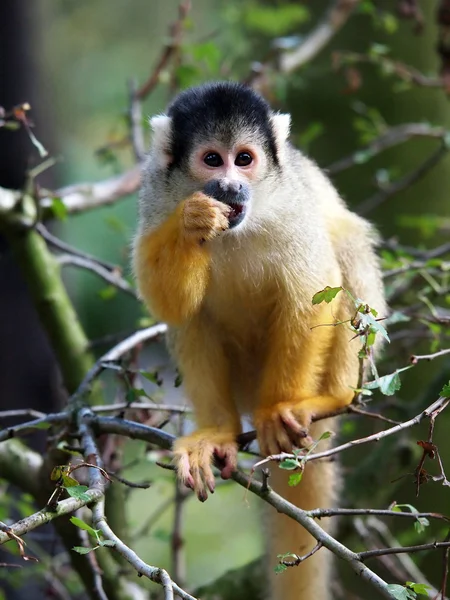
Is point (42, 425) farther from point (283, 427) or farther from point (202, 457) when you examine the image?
point (283, 427)

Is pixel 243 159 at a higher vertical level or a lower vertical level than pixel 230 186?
higher

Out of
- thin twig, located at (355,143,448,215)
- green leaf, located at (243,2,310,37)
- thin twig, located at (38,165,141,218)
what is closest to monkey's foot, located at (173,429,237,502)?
thin twig, located at (38,165,141,218)

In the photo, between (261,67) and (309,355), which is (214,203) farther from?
(261,67)

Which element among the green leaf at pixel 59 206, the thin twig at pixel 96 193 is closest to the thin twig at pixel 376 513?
the green leaf at pixel 59 206

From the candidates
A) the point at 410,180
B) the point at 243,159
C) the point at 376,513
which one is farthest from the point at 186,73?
the point at 376,513

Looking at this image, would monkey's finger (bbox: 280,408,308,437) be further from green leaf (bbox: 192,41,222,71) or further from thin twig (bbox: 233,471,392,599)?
green leaf (bbox: 192,41,222,71)

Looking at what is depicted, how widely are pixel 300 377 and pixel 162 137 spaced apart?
1094mm

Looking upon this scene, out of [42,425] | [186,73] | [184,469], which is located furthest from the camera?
[186,73]

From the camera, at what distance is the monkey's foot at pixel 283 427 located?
2.84 meters

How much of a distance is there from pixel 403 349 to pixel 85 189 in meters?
1.89

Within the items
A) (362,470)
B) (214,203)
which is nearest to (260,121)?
(214,203)

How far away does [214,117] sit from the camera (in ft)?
9.36

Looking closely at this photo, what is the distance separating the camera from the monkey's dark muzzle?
2779 millimetres

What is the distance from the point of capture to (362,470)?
3947mm
